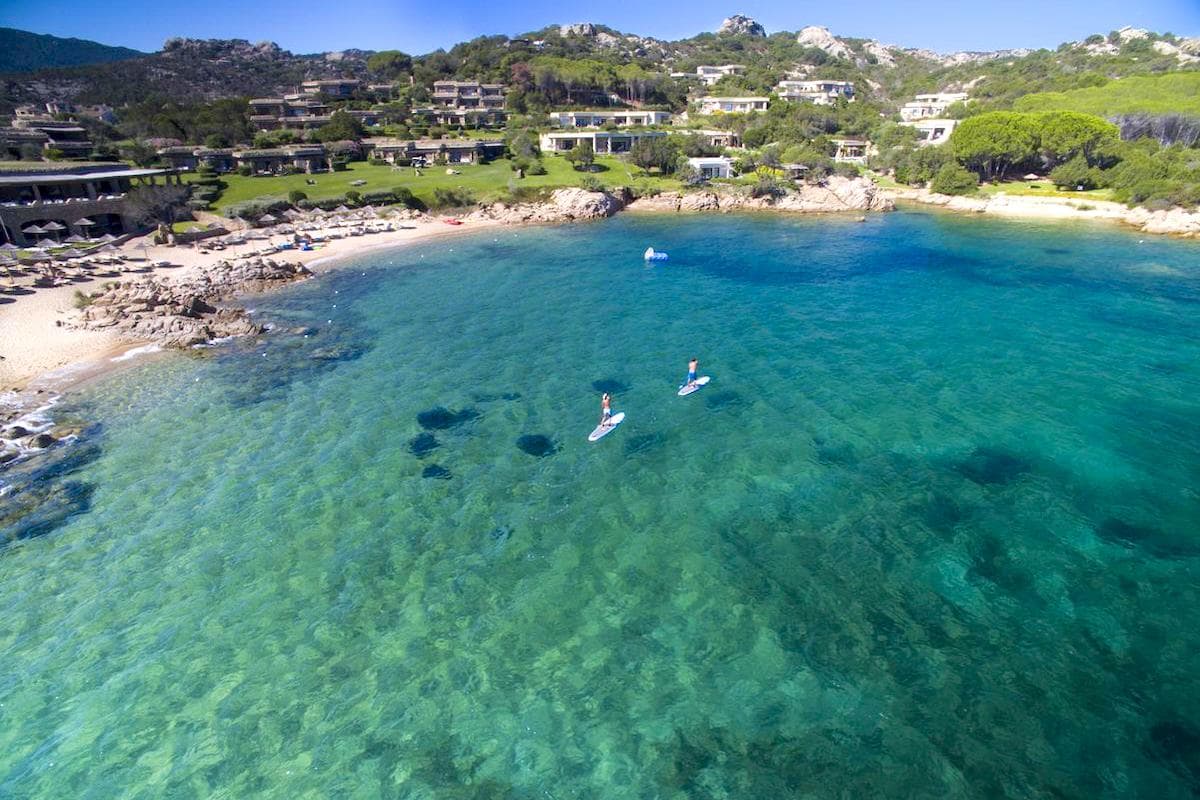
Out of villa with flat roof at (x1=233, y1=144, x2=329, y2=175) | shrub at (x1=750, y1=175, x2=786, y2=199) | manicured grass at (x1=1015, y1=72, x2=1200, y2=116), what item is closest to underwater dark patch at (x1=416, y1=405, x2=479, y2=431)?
shrub at (x1=750, y1=175, x2=786, y2=199)

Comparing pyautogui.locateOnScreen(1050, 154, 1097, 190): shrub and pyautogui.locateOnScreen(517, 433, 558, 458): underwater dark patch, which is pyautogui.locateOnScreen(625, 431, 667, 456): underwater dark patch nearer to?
pyautogui.locateOnScreen(517, 433, 558, 458): underwater dark patch

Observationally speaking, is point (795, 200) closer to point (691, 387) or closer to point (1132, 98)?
point (1132, 98)

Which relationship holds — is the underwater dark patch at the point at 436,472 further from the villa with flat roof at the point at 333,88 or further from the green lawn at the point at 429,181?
the villa with flat roof at the point at 333,88

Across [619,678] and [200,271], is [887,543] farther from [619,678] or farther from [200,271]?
[200,271]

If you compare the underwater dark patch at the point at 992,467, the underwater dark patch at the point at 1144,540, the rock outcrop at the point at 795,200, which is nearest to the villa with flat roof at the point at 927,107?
the rock outcrop at the point at 795,200

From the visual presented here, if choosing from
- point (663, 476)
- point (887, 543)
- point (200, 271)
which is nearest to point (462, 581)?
point (663, 476)

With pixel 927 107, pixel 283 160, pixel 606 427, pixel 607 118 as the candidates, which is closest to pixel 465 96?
pixel 607 118
